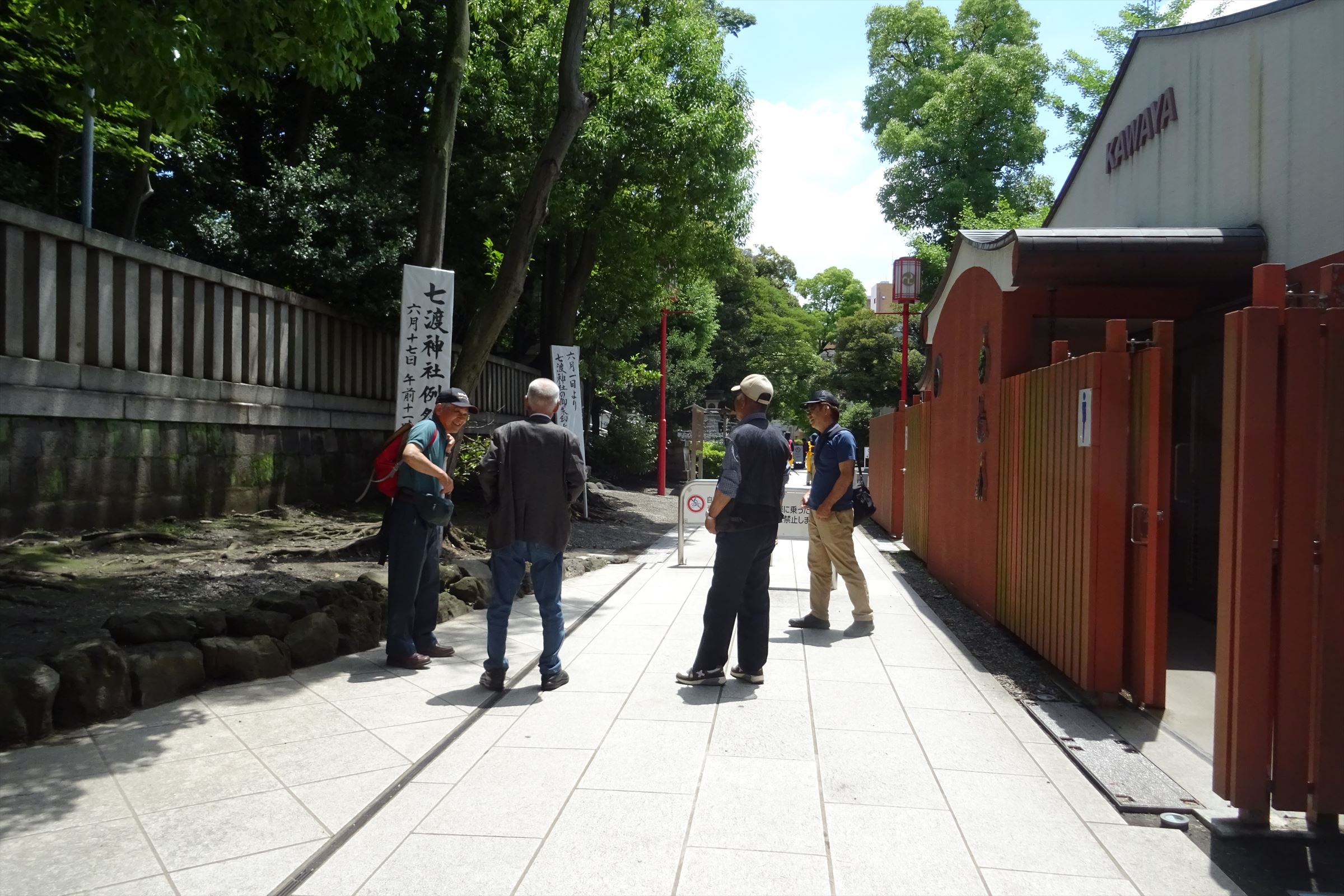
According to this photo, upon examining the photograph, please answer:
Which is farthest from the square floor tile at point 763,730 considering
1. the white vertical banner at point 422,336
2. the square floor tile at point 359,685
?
the white vertical banner at point 422,336

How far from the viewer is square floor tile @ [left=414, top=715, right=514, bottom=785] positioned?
14.8 feet

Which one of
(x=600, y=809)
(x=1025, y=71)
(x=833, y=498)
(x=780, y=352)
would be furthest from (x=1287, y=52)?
A: (x=780, y=352)

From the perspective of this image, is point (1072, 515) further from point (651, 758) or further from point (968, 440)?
point (968, 440)

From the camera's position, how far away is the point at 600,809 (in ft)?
13.5

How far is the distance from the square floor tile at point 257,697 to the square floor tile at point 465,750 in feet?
2.64

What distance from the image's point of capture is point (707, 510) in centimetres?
1155

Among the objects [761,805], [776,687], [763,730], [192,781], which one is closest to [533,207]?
[776,687]

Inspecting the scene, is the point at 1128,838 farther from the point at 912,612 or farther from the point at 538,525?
the point at 912,612

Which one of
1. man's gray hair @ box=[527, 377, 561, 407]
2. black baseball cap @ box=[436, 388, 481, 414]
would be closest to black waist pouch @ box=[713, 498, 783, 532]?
man's gray hair @ box=[527, 377, 561, 407]

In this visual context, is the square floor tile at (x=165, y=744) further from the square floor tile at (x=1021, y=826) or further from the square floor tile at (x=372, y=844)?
the square floor tile at (x=1021, y=826)

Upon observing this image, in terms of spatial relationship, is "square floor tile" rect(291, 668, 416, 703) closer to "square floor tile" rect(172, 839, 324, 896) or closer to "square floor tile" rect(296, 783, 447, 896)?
"square floor tile" rect(296, 783, 447, 896)

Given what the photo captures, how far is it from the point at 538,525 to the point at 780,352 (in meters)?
40.3

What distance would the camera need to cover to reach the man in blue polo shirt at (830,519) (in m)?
7.51

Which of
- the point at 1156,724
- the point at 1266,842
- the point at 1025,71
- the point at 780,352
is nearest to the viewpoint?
the point at 1266,842
